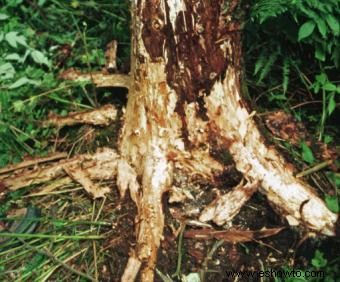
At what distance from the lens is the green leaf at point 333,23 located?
208cm

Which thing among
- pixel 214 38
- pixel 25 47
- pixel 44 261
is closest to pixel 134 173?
pixel 44 261

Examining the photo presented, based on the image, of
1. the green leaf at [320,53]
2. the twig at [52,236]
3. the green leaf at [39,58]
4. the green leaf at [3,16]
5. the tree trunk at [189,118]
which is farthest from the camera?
the green leaf at [3,16]

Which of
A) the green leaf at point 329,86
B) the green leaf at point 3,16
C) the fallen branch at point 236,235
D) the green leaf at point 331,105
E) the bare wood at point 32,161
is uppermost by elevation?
the green leaf at point 3,16

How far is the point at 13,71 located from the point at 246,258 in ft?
6.22

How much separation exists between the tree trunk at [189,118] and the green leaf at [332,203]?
0.09ft

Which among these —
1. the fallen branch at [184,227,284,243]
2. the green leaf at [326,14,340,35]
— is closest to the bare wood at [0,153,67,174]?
the fallen branch at [184,227,284,243]

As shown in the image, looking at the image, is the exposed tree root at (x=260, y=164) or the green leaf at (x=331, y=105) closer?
the exposed tree root at (x=260, y=164)

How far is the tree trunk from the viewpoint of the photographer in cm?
181

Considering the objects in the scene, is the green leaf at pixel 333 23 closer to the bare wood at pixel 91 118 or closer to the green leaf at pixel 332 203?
the green leaf at pixel 332 203

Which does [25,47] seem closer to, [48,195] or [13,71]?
[13,71]

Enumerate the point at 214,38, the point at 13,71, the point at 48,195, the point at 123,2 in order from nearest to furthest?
the point at 214,38
the point at 48,195
the point at 13,71
the point at 123,2

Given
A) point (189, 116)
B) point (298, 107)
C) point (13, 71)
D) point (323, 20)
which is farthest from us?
point (13, 71)

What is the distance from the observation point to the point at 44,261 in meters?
2.02

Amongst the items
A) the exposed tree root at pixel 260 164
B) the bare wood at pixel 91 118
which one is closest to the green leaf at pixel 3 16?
the bare wood at pixel 91 118
